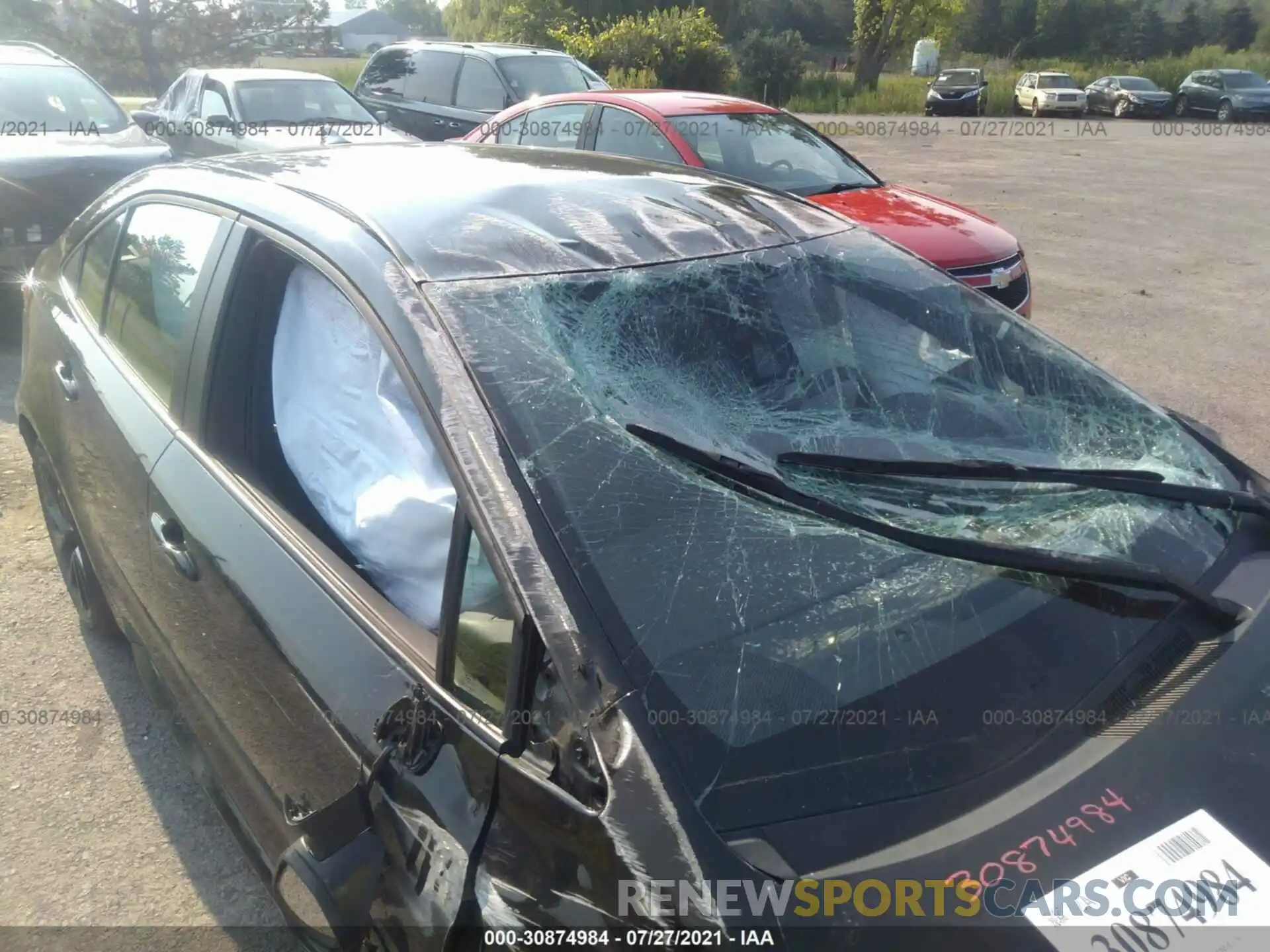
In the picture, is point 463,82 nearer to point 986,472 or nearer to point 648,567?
point 986,472

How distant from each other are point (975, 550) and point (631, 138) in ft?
17.5

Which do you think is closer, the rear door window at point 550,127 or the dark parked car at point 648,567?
the dark parked car at point 648,567

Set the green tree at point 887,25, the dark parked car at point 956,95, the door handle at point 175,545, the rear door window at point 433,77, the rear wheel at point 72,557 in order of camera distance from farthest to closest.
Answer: the green tree at point 887,25 → the dark parked car at point 956,95 → the rear door window at point 433,77 → the rear wheel at point 72,557 → the door handle at point 175,545

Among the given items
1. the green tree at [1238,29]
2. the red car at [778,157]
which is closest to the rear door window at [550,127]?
the red car at [778,157]

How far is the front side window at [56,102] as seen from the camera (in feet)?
23.8

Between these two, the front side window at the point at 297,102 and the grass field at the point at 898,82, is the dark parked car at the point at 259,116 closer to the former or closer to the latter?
the front side window at the point at 297,102

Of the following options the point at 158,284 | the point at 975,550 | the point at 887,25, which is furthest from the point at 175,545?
the point at 887,25

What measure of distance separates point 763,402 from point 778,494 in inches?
12.8

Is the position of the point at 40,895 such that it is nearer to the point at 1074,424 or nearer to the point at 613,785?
the point at 613,785

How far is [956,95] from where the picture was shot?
29.9 metres

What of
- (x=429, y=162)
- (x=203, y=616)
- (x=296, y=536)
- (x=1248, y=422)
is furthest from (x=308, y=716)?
(x=1248, y=422)

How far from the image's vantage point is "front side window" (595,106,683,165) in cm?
608

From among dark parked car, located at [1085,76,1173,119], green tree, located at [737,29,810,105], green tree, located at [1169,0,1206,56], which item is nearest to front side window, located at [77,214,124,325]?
green tree, located at [737,29,810,105]

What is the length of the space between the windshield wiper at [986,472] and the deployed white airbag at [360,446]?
0.66m
